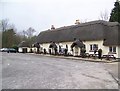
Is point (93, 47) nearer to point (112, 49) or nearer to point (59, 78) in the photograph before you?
point (112, 49)

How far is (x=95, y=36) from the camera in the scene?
155 ft

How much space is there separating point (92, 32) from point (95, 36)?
1.96 m

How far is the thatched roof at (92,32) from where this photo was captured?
149 feet

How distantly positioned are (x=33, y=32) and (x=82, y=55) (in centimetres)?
8009

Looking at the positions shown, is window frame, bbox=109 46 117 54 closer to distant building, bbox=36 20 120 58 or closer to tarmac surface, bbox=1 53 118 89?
distant building, bbox=36 20 120 58

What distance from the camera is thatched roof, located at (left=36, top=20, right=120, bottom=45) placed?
45344 millimetres

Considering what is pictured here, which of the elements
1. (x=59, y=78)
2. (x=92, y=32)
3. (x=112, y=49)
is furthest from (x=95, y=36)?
(x=59, y=78)

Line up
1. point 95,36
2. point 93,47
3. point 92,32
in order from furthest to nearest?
point 92,32 < point 93,47 < point 95,36

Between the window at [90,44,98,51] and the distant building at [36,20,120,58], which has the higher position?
the distant building at [36,20,120,58]

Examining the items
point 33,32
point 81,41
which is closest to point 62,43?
point 81,41

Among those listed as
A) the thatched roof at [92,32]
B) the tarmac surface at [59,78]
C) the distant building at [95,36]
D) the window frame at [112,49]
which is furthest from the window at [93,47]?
the tarmac surface at [59,78]

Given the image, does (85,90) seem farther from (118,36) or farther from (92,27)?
(92,27)

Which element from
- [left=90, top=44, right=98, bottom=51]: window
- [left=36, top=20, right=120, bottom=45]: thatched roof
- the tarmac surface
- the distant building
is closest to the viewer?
the tarmac surface

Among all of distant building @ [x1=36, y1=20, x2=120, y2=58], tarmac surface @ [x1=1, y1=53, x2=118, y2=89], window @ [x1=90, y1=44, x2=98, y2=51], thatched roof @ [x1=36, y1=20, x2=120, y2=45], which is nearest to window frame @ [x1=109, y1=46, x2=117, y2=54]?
distant building @ [x1=36, y1=20, x2=120, y2=58]
